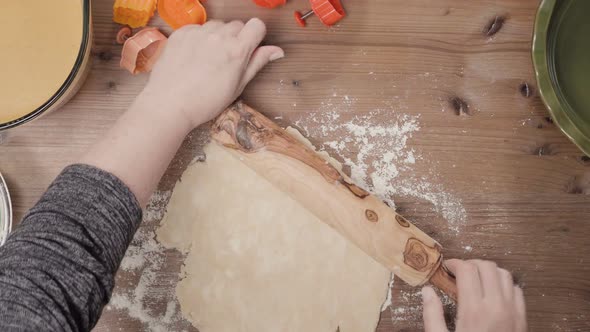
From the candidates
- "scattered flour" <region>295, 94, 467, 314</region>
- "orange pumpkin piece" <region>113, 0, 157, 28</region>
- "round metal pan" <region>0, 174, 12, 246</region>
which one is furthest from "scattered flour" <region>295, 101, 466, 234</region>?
"round metal pan" <region>0, 174, 12, 246</region>

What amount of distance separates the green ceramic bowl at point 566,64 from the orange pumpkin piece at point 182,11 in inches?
22.2

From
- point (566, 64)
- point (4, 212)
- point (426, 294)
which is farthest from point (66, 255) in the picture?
point (566, 64)

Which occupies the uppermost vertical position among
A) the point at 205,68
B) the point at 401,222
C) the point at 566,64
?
the point at 205,68

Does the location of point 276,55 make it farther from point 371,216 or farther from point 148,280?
point 148,280

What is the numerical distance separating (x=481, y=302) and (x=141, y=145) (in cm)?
61

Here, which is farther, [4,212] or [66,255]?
[4,212]

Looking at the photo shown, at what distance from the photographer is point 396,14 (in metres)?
0.91

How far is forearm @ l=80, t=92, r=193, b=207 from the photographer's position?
0.74 m

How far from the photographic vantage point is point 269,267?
0.86 meters

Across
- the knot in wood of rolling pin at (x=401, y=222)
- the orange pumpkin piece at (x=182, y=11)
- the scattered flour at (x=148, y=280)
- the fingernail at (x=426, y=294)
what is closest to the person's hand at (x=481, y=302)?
the fingernail at (x=426, y=294)

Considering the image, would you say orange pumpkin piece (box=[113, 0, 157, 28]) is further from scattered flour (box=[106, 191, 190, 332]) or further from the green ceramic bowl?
the green ceramic bowl

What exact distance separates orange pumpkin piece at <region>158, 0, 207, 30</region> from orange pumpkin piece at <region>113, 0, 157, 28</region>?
0.07 feet

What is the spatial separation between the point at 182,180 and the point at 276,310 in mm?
281

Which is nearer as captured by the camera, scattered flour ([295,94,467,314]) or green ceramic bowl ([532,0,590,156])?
green ceramic bowl ([532,0,590,156])
